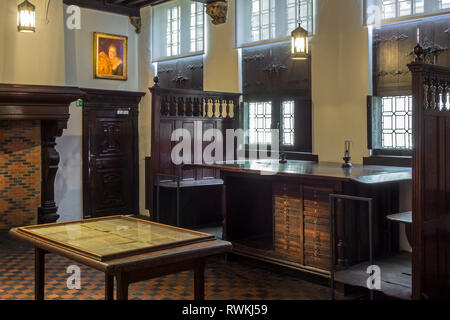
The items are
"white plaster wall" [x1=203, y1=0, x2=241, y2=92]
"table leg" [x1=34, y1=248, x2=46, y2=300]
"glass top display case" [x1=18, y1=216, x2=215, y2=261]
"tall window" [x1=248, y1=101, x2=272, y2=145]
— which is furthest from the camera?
"white plaster wall" [x1=203, y1=0, x2=241, y2=92]

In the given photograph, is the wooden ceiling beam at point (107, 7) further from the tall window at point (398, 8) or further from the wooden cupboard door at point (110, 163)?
the tall window at point (398, 8)

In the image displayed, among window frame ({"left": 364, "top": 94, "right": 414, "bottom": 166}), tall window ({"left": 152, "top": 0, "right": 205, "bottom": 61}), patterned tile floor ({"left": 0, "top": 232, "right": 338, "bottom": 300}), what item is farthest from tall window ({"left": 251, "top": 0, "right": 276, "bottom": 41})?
patterned tile floor ({"left": 0, "top": 232, "right": 338, "bottom": 300})

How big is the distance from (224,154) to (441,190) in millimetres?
4201

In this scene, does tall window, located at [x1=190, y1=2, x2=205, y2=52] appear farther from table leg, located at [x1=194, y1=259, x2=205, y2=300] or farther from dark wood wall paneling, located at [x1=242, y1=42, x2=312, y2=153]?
table leg, located at [x1=194, y1=259, x2=205, y2=300]

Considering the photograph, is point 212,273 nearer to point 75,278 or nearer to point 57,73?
point 75,278

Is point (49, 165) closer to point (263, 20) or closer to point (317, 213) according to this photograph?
point (263, 20)

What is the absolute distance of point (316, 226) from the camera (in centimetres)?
568

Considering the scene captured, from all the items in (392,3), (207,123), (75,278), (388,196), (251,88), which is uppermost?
(392,3)

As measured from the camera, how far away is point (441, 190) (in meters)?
4.65

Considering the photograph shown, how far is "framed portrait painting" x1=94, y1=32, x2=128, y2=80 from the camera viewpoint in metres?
10.1

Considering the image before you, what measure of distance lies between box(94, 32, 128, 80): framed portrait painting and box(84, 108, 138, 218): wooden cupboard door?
0.72 meters

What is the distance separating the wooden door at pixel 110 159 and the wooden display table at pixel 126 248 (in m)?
5.82

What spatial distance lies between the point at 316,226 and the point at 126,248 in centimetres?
279
